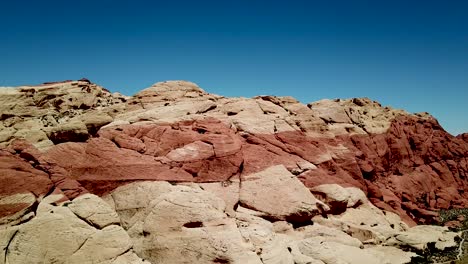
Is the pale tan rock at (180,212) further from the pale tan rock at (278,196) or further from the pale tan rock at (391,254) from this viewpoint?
the pale tan rock at (391,254)

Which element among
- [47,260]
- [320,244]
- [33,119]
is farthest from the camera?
[33,119]

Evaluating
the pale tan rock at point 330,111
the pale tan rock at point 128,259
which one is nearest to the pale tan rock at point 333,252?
the pale tan rock at point 128,259

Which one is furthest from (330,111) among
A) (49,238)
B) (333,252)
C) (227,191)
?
(49,238)

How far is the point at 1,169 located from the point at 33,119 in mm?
13856

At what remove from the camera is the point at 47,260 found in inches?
895

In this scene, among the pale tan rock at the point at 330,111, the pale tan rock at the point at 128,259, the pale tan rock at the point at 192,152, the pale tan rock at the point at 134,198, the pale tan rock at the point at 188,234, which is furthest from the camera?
the pale tan rock at the point at 330,111

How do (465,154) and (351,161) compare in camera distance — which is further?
(465,154)

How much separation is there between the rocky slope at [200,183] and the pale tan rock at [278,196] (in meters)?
0.13

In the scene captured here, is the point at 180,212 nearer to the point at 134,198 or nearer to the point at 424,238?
the point at 134,198

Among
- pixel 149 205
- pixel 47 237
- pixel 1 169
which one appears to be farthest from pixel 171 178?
pixel 1 169

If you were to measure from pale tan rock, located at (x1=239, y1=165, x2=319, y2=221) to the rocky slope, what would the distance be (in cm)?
13

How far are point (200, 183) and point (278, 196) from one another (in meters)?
7.94

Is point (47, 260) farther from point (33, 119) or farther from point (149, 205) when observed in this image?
point (33, 119)

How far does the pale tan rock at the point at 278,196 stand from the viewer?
3158 cm
